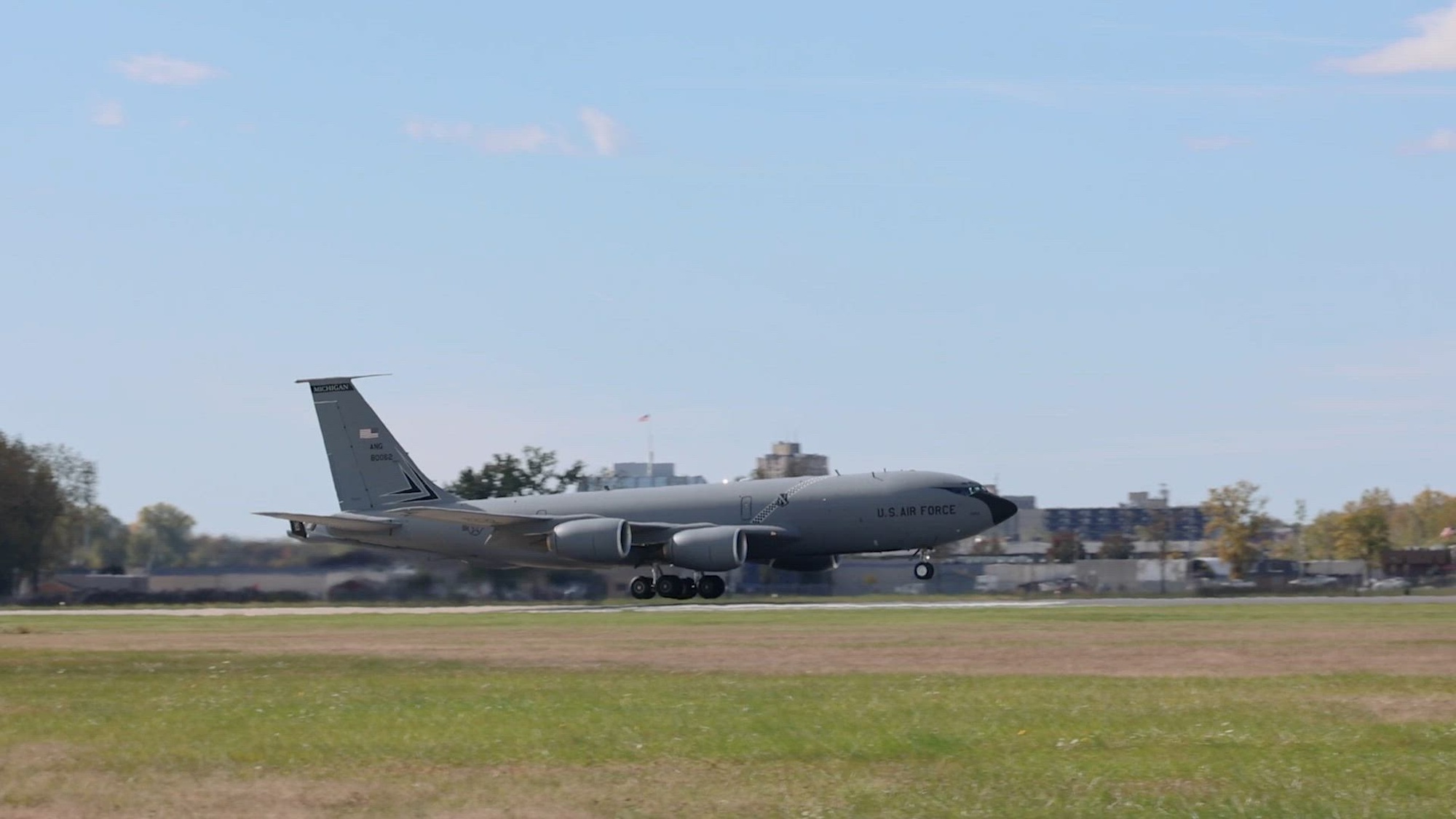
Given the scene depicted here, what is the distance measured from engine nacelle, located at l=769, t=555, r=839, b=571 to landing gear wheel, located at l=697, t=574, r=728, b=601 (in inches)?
79.3

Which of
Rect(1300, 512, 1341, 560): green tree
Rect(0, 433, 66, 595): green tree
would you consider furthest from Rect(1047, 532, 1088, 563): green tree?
Rect(0, 433, 66, 595): green tree

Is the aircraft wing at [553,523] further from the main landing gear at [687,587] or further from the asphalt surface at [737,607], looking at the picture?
the asphalt surface at [737,607]

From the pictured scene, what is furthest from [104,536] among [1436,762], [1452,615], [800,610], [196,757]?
[1436,762]

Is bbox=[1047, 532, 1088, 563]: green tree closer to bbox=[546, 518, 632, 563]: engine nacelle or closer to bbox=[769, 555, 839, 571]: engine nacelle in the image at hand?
bbox=[769, 555, 839, 571]: engine nacelle

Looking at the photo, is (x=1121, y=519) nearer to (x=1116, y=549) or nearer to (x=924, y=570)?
(x=1116, y=549)

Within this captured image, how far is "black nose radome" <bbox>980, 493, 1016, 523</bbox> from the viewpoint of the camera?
5362cm

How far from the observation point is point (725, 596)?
2357 inches

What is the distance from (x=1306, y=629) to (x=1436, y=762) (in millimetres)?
18146

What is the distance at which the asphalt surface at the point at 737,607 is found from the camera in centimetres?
4566

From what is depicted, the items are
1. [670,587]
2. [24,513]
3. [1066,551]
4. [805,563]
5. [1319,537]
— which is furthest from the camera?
[1319,537]

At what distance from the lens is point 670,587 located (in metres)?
55.3

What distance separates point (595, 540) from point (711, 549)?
3702mm

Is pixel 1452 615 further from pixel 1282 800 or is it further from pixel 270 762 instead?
pixel 270 762

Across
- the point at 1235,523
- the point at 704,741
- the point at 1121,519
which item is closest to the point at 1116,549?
the point at 1235,523
